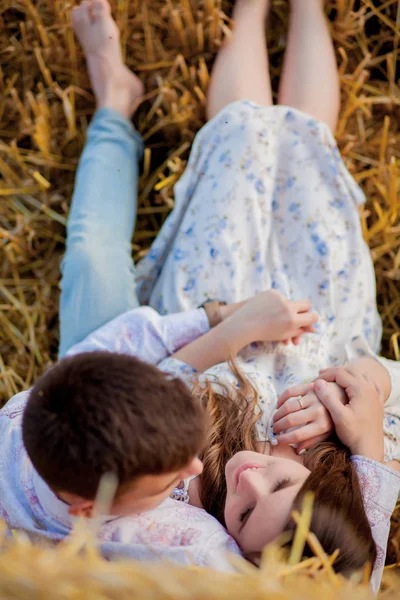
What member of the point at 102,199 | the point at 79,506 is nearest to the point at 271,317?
the point at 102,199

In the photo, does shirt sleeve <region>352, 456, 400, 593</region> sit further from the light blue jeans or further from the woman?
the light blue jeans

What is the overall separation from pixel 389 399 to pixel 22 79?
160 cm

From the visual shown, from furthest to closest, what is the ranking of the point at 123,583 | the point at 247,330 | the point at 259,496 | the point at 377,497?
the point at 247,330
the point at 377,497
the point at 259,496
the point at 123,583

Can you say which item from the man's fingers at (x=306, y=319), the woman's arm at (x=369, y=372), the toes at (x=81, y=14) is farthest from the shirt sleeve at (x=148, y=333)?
the toes at (x=81, y=14)

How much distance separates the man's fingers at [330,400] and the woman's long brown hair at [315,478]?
2.7 inches

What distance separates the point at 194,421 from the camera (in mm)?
923

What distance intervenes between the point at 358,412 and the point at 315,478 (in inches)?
10.8

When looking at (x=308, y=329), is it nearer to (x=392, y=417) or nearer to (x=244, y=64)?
(x=392, y=417)

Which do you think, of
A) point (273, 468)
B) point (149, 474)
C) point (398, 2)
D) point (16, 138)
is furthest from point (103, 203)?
point (398, 2)

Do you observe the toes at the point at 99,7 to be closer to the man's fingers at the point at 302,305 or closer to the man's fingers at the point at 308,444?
the man's fingers at the point at 302,305

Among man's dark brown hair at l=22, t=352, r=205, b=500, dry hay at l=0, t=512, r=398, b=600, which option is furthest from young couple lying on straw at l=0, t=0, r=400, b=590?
dry hay at l=0, t=512, r=398, b=600

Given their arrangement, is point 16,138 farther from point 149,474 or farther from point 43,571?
point 43,571

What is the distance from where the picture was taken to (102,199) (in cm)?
179

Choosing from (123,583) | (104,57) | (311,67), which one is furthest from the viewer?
(104,57)
